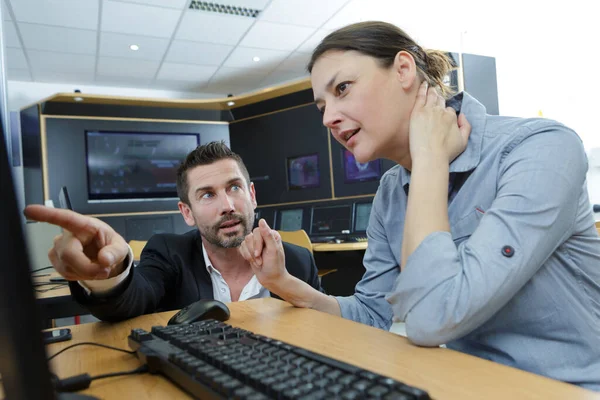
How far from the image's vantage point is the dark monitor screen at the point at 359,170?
12.4 feet

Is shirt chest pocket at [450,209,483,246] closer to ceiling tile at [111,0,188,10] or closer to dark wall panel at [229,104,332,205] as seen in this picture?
dark wall panel at [229,104,332,205]

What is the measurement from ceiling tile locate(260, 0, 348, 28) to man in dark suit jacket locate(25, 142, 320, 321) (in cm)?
284

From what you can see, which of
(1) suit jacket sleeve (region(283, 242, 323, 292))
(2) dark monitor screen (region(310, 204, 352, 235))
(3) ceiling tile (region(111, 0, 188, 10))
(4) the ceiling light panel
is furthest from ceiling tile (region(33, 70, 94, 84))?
(1) suit jacket sleeve (region(283, 242, 323, 292))

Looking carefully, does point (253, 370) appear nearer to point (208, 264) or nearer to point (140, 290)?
point (140, 290)

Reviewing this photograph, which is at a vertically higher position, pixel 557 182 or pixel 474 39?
pixel 474 39

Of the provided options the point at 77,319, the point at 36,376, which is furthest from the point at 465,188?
the point at 77,319

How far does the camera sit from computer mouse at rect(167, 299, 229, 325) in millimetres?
778

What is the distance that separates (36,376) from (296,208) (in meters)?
3.95

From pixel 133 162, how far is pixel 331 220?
90.0 inches

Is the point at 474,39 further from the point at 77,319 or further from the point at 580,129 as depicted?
the point at 77,319

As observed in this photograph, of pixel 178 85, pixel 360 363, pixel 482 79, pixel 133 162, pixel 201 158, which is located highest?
pixel 178 85

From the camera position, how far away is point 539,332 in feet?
2.18

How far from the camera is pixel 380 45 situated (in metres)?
0.87

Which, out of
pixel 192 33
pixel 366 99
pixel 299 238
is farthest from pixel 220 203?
pixel 192 33
